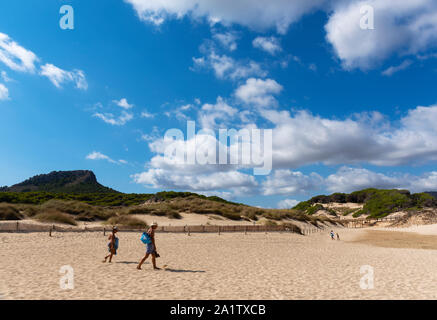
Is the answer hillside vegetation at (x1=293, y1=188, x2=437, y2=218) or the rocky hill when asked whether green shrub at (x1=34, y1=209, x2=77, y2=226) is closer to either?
the rocky hill

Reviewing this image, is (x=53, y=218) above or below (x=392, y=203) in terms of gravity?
below

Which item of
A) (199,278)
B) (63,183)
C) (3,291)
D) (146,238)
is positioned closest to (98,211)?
(146,238)

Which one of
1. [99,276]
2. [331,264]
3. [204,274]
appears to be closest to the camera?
[99,276]

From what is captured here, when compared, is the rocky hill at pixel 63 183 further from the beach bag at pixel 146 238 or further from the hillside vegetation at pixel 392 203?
the beach bag at pixel 146 238

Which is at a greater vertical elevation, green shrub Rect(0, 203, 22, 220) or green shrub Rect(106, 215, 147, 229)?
green shrub Rect(0, 203, 22, 220)

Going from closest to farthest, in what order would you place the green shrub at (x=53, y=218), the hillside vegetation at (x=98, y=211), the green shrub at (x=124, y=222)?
the green shrub at (x=53, y=218), the hillside vegetation at (x=98, y=211), the green shrub at (x=124, y=222)

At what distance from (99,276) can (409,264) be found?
1598cm

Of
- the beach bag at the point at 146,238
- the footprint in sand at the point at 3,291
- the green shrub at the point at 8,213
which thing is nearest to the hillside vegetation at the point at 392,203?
the green shrub at the point at 8,213

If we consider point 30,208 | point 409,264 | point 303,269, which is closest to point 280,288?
point 303,269

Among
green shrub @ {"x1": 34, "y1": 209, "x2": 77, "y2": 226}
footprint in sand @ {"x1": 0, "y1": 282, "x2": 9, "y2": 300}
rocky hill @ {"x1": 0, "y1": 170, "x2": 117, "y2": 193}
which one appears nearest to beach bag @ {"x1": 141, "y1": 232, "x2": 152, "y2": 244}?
footprint in sand @ {"x1": 0, "y1": 282, "x2": 9, "y2": 300}

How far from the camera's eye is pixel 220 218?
5191cm

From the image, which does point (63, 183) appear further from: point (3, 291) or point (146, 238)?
point (3, 291)

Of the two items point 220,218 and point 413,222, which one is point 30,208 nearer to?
point 220,218

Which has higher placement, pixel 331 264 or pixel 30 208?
pixel 30 208
